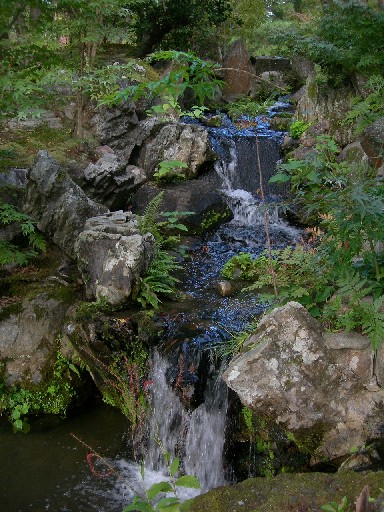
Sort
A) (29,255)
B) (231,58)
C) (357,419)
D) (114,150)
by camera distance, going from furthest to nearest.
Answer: (231,58) < (114,150) < (29,255) < (357,419)

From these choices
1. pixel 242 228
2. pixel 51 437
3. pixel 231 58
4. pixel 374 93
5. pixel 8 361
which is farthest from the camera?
pixel 231 58

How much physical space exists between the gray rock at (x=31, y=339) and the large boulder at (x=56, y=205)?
1194mm

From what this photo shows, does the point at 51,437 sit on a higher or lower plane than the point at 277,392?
lower

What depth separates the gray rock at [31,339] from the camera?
21.1ft

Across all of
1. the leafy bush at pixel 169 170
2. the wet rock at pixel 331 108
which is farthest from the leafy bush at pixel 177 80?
the wet rock at pixel 331 108

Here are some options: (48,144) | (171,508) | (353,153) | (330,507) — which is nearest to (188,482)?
(171,508)

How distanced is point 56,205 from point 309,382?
522cm

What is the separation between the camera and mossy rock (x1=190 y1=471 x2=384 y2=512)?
9.12 feet

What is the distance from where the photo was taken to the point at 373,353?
159 inches

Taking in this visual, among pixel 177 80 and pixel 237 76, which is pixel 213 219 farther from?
pixel 237 76

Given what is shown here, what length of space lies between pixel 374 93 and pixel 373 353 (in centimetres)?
645

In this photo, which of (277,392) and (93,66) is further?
(93,66)

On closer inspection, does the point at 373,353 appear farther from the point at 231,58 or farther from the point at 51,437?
the point at 231,58

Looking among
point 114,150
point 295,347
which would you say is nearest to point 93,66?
point 114,150
